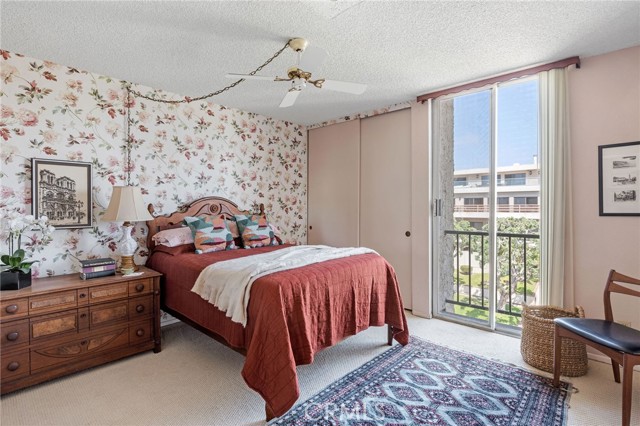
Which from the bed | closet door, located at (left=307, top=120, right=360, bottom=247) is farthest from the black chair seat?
closet door, located at (left=307, top=120, right=360, bottom=247)

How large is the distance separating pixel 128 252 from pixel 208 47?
1.89 meters

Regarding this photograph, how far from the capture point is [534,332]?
8.25 ft

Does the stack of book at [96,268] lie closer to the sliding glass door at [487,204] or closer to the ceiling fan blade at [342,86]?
the ceiling fan blade at [342,86]

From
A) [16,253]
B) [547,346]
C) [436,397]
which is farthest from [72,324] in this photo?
[547,346]

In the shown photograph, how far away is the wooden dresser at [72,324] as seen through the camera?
6.96 ft

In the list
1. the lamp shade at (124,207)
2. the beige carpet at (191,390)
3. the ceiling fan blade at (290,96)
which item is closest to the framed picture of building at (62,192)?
the lamp shade at (124,207)

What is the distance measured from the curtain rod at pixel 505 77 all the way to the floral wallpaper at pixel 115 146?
2.21 metres

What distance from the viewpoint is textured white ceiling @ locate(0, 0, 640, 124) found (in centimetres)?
199

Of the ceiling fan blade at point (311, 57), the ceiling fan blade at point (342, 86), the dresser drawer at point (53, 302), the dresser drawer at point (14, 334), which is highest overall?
the ceiling fan blade at point (311, 57)

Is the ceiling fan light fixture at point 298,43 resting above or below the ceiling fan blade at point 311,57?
above

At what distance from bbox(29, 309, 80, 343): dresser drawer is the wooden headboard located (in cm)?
103

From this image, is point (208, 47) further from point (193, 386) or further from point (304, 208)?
point (304, 208)

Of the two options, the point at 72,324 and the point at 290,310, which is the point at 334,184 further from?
the point at 72,324

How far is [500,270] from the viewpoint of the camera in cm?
368
